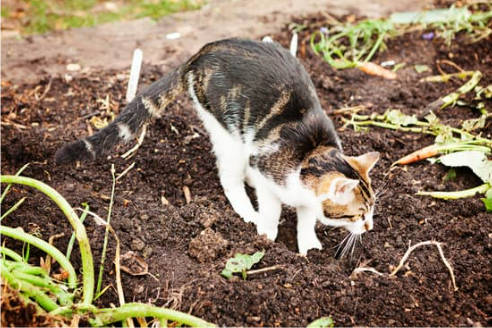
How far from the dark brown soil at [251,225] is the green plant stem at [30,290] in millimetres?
418

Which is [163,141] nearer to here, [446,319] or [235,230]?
[235,230]

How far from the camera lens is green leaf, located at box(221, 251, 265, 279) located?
367 cm

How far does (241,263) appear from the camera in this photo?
3.71 meters

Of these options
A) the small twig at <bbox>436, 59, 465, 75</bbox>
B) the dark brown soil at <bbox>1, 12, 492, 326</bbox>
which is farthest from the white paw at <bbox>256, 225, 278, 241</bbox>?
the small twig at <bbox>436, 59, 465, 75</bbox>

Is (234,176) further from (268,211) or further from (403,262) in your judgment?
(403,262)

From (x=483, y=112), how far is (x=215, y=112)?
225 cm

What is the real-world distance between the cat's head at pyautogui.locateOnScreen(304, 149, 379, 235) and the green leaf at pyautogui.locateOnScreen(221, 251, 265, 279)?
20.7 inches

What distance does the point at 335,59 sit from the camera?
6195 mm

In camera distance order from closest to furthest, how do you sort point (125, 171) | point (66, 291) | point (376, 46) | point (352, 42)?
point (66, 291) → point (125, 171) → point (376, 46) → point (352, 42)

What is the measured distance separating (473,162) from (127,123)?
7.95 ft

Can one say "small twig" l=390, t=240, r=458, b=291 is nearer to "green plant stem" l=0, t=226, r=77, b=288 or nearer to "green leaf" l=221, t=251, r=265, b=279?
"green leaf" l=221, t=251, r=265, b=279

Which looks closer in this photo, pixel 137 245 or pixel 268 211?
pixel 137 245

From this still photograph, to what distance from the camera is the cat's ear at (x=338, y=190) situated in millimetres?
3668

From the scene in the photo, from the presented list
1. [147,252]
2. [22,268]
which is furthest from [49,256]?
[147,252]
